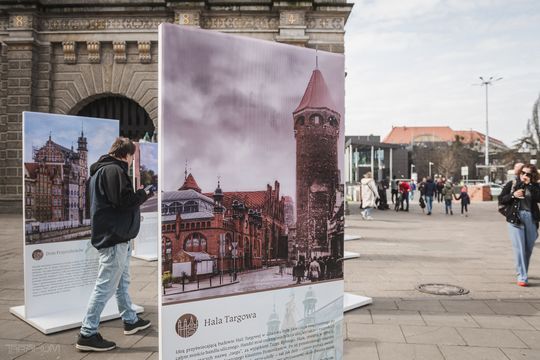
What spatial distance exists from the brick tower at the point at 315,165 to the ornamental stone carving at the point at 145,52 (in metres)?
15.4

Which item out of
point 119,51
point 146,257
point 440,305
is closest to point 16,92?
point 119,51

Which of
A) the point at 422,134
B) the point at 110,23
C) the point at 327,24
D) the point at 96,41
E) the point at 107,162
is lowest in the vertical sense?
the point at 107,162

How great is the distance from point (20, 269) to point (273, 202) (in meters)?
7.05

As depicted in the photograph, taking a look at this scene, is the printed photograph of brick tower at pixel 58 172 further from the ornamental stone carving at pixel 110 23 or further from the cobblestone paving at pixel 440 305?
the ornamental stone carving at pixel 110 23

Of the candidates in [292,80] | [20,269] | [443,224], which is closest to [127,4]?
[20,269]

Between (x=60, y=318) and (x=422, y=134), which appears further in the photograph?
(x=422, y=134)

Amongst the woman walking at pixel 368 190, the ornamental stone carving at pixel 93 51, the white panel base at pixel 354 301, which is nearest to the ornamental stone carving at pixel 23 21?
the ornamental stone carving at pixel 93 51

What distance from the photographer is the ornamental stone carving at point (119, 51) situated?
55.6 ft

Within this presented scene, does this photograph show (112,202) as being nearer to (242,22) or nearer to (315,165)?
(315,165)

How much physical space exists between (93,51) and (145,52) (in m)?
1.90

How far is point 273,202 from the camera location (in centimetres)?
273

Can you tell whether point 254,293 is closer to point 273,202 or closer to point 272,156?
point 273,202

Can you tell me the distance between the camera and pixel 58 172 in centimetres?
547

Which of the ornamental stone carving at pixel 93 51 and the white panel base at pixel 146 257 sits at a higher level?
the ornamental stone carving at pixel 93 51
